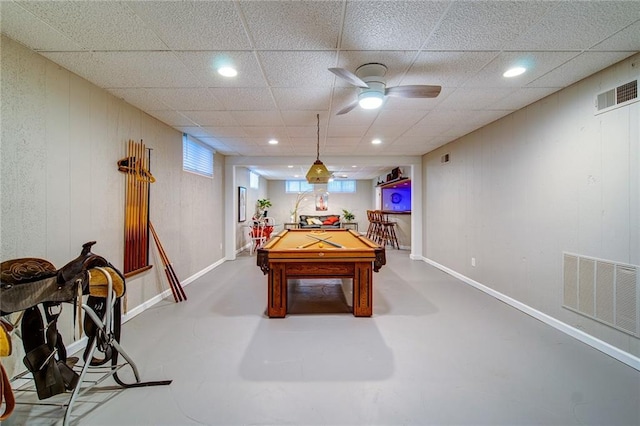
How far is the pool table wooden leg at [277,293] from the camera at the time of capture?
118 inches

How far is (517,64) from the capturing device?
2.20m

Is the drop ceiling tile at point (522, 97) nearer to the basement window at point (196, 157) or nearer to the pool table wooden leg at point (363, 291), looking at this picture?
the pool table wooden leg at point (363, 291)

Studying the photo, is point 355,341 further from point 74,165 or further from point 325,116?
point 74,165

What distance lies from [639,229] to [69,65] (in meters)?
4.78

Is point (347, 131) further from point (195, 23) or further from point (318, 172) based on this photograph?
point (195, 23)

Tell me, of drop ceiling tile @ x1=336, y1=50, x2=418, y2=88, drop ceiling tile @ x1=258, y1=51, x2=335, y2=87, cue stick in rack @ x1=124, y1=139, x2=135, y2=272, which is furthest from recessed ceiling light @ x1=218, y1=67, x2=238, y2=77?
cue stick in rack @ x1=124, y1=139, x2=135, y2=272

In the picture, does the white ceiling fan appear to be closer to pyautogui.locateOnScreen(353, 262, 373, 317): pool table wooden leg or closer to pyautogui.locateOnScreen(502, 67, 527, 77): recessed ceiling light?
pyautogui.locateOnScreen(502, 67, 527, 77): recessed ceiling light

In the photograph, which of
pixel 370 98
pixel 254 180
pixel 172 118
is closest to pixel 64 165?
pixel 172 118

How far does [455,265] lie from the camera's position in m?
4.76

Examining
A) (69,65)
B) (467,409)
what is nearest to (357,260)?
(467,409)

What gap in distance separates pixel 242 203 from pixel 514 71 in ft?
20.5

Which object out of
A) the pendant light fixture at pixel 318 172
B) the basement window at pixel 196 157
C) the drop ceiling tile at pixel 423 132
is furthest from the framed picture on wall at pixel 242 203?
the drop ceiling tile at pixel 423 132

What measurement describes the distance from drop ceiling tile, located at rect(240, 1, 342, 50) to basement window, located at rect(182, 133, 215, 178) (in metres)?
2.94

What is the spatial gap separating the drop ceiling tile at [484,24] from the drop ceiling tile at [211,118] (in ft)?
8.23
